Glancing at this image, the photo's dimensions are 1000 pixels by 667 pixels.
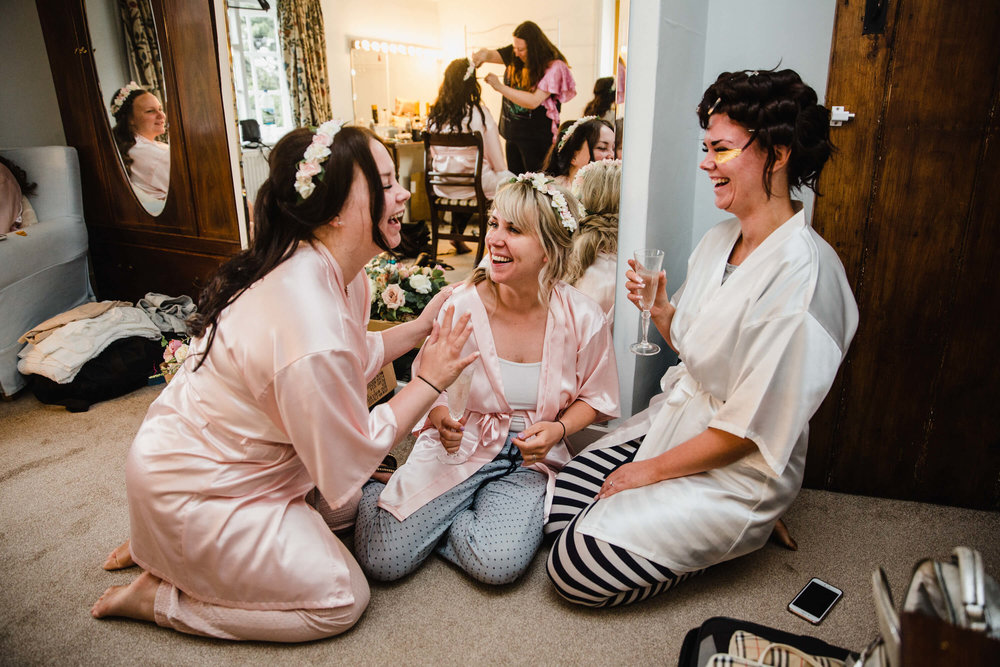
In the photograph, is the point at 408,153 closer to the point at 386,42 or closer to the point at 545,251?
the point at 386,42

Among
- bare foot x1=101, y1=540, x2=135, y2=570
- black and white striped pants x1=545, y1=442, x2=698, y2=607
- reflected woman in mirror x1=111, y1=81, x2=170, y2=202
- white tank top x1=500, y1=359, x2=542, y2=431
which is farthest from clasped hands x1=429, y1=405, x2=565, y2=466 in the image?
reflected woman in mirror x1=111, y1=81, x2=170, y2=202

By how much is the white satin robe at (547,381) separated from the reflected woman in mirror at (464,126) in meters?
0.78

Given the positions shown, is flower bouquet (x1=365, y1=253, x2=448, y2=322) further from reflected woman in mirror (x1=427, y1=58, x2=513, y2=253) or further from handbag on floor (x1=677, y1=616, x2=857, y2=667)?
handbag on floor (x1=677, y1=616, x2=857, y2=667)

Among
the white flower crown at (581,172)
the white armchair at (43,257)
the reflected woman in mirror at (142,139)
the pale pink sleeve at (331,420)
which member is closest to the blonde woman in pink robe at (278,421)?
the pale pink sleeve at (331,420)

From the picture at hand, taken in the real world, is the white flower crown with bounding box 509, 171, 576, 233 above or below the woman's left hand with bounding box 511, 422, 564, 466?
above

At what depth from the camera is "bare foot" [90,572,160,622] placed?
162 centimetres

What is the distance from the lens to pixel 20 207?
133 inches

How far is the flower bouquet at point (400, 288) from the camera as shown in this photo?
281 centimetres

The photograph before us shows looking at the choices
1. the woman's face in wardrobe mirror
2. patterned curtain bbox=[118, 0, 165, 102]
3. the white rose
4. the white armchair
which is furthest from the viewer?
the woman's face in wardrobe mirror

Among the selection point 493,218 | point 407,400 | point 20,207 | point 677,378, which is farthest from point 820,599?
point 20,207

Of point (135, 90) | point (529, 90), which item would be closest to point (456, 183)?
point (529, 90)

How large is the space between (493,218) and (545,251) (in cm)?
19

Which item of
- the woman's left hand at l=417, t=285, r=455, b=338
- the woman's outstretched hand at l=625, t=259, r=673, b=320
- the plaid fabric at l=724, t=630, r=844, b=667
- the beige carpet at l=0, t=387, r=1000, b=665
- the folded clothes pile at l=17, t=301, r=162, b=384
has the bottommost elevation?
the beige carpet at l=0, t=387, r=1000, b=665

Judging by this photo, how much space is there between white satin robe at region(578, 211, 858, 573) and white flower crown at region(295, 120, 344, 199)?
102 cm
